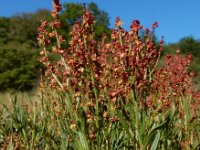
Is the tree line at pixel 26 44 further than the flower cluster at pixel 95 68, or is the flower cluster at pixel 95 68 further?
the tree line at pixel 26 44

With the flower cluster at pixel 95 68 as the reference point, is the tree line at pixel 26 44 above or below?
above

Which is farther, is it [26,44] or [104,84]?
[26,44]

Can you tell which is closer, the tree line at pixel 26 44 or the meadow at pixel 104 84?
the meadow at pixel 104 84

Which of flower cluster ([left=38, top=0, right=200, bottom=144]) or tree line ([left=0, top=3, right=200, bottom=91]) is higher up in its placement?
tree line ([left=0, top=3, right=200, bottom=91])

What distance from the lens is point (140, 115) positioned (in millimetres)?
2711

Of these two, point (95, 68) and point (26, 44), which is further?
point (26, 44)

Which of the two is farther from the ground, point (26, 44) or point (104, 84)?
point (26, 44)

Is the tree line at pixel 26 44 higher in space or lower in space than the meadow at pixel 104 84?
higher

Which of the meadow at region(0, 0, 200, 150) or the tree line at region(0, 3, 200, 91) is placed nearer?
the meadow at region(0, 0, 200, 150)

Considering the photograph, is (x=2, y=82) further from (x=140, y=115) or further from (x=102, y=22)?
(x=102, y=22)

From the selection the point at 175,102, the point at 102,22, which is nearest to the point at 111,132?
the point at 175,102

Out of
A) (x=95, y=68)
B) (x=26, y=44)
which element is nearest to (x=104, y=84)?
(x=95, y=68)

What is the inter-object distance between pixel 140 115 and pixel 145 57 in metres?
0.39

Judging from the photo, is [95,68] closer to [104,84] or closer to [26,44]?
[104,84]
